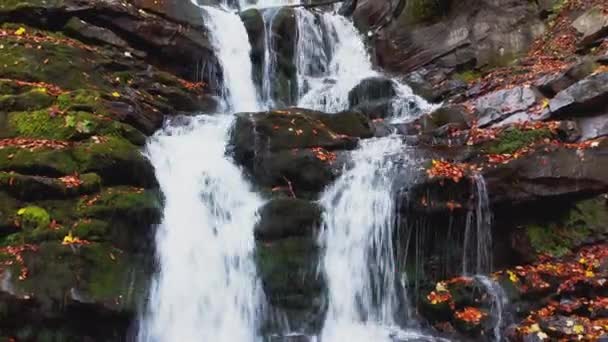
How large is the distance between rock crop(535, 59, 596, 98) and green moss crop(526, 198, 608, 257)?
8.99ft

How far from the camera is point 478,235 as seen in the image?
7.67m

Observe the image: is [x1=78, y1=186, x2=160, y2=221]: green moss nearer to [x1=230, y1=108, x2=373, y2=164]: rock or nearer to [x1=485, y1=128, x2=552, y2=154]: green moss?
[x1=230, y1=108, x2=373, y2=164]: rock

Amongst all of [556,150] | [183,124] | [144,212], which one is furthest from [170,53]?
[556,150]

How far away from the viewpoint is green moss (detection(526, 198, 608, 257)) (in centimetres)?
761

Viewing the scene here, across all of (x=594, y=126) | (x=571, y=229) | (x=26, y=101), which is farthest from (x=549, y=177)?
(x=26, y=101)

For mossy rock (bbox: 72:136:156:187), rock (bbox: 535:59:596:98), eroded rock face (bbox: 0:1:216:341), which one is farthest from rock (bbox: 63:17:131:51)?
rock (bbox: 535:59:596:98)

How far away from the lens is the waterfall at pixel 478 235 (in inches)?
299

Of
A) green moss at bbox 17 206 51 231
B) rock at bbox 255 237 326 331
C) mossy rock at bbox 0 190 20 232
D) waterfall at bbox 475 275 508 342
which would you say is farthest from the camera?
rock at bbox 255 237 326 331

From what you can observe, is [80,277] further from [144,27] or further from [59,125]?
[144,27]

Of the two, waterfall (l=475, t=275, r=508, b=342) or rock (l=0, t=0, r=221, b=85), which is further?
rock (l=0, t=0, r=221, b=85)

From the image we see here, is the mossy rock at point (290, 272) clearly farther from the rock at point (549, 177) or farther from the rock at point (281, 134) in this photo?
the rock at point (549, 177)

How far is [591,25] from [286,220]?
339 inches

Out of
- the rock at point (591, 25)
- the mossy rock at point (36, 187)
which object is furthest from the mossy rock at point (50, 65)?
the rock at point (591, 25)

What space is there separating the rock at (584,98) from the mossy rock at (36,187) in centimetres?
723
